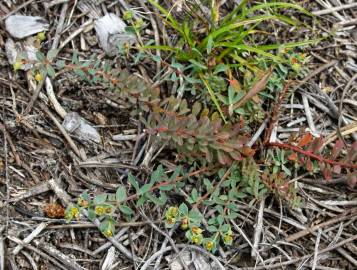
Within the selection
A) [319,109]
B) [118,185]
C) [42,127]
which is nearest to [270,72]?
[319,109]

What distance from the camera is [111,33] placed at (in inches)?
105

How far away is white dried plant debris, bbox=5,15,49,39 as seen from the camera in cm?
260

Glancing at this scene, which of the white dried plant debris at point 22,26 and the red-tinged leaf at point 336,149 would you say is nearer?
the red-tinged leaf at point 336,149

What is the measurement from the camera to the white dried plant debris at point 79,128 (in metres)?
2.48

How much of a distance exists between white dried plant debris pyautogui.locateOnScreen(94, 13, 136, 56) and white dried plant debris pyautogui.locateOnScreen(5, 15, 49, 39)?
0.30m

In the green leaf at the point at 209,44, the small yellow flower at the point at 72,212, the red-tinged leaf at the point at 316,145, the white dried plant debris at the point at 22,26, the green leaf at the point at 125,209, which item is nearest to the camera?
the small yellow flower at the point at 72,212

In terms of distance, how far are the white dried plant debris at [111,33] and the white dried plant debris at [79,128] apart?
415mm

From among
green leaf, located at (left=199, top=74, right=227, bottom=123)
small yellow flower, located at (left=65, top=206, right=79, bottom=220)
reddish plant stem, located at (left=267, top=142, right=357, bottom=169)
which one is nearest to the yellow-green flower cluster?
small yellow flower, located at (left=65, top=206, right=79, bottom=220)

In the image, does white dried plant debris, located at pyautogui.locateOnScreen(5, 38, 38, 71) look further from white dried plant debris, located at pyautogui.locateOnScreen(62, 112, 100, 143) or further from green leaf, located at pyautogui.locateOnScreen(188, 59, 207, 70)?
green leaf, located at pyautogui.locateOnScreen(188, 59, 207, 70)

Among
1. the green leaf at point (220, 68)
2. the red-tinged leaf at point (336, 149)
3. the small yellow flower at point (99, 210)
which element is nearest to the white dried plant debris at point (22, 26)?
the green leaf at point (220, 68)

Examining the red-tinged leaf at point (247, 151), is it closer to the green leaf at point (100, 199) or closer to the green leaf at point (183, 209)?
the green leaf at point (183, 209)

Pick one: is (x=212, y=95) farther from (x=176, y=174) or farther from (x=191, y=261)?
(x=191, y=261)

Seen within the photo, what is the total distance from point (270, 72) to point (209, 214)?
78cm

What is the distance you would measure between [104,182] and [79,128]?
0.31 metres
